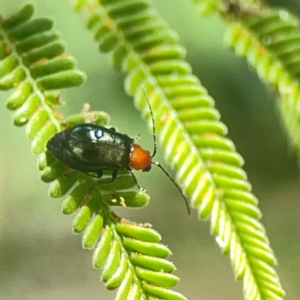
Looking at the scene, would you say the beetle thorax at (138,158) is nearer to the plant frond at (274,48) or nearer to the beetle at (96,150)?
the beetle at (96,150)

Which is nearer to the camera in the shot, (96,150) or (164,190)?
(96,150)

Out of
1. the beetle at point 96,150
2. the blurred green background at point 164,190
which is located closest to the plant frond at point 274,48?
the beetle at point 96,150

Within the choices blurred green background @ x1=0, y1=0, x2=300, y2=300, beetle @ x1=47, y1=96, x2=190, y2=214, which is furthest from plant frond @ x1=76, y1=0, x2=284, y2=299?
blurred green background @ x1=0, y1=0, x2=300, y2=300

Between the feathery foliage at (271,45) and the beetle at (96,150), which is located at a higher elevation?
the feathery foliage at (271,45)

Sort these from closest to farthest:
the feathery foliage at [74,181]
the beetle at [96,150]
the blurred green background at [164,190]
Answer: the feathery foliage at [74,181], the beetle at [96,150], the blurred green background at [164,190]

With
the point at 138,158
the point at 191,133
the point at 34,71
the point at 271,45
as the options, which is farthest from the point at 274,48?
the point at 34,71

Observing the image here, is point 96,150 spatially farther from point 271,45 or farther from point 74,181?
point 271,45
